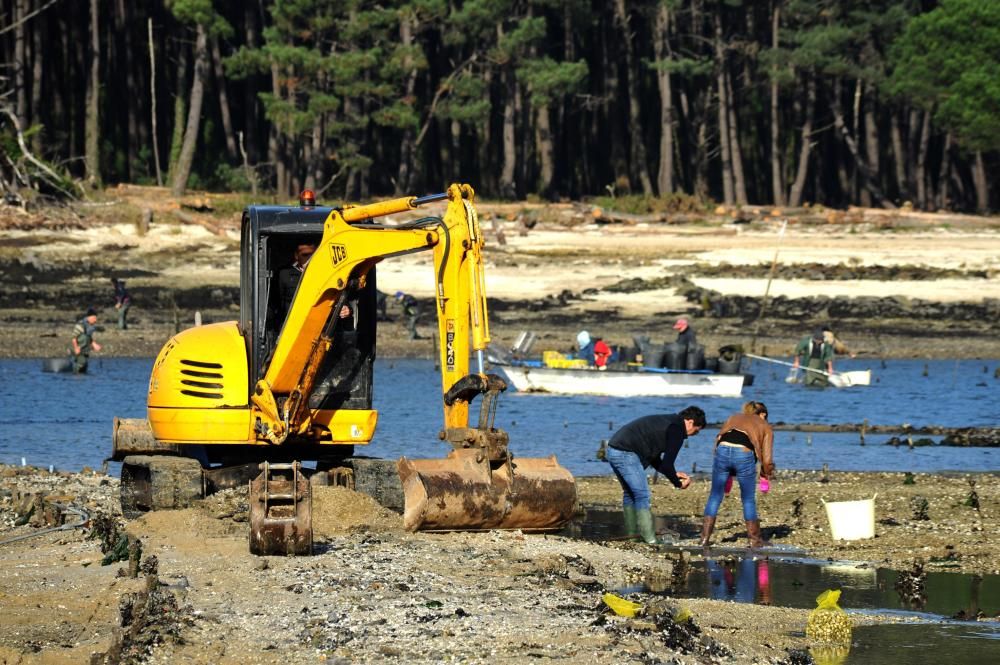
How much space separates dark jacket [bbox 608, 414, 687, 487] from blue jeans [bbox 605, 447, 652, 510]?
5 centimetres

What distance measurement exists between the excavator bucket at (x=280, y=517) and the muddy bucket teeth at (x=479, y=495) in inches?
38.4

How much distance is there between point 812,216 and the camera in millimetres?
49469

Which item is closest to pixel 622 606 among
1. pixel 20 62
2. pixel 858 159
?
pixel 20 62

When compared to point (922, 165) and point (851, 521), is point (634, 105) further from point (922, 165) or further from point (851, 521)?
point (851, 521)

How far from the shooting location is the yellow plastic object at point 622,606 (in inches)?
432

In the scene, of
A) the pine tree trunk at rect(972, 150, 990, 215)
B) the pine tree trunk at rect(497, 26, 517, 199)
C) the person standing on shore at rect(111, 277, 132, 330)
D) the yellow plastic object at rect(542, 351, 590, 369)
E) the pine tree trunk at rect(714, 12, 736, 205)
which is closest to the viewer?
the yellow plastic object at rect(542, 351, 590, 369)

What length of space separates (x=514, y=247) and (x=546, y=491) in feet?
95.7

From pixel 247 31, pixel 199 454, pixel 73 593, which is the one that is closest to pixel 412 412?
pixel 199 454

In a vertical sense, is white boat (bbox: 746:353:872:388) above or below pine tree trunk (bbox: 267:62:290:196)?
below

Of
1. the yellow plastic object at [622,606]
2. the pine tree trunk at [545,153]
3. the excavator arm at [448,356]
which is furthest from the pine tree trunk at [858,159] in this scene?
the yellow plastic object at [622,606]

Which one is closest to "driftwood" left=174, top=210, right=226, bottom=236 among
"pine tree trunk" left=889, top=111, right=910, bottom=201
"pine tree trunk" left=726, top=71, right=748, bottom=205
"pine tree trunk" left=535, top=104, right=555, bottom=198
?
"pine tree trunk" left=535, top=104, right=555, bottom=198

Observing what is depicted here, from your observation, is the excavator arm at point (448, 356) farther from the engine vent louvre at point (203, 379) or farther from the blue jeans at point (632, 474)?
the blue jeans at point (632, 474)

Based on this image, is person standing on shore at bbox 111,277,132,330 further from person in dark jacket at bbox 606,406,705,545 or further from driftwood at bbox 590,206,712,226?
person in dark jacket at bbox 606,406,705,545

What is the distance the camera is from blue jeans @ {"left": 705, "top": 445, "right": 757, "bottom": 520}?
1493cm
